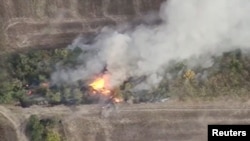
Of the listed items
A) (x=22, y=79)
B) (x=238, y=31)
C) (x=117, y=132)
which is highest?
(x=238, y=31)

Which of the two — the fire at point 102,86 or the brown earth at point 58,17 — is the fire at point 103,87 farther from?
the brown earth at point 58,17

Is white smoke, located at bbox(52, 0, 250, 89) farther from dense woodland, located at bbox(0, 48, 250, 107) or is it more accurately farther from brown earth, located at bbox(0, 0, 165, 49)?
brown earth, located at bbox(0, 0, 165, 49)

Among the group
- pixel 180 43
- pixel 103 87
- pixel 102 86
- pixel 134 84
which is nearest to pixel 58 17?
pixel 102 86

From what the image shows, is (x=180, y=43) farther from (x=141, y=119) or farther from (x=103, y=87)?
(x=103, y=87)

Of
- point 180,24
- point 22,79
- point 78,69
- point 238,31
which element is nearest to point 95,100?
point 78,69

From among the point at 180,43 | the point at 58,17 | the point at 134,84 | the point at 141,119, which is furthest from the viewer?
the point at 58,17

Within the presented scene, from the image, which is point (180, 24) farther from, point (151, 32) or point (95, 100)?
point (95, 100)
